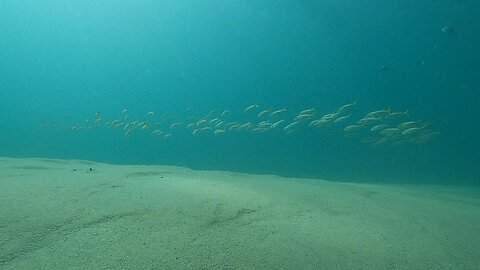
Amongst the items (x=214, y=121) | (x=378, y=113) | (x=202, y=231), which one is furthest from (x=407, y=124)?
(x=202, y=231)

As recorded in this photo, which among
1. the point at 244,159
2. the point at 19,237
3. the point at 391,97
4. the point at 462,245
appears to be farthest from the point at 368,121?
the point at 391,97

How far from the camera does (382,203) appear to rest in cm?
396

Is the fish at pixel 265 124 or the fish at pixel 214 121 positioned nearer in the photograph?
the fish at pixel 265 124

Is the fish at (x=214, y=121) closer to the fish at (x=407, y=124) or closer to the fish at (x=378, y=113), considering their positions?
→ the fish at (x=378, y=113)

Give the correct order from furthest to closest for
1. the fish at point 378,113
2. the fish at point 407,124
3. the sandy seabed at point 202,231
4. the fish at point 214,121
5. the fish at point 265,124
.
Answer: the fish at point 214,121 → the fish at point 265,124 → the fish at point 407,124 → the fish at point 378,113 → the sandy seabed at point 202,231

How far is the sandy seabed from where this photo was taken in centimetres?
196

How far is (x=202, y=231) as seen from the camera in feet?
7.59

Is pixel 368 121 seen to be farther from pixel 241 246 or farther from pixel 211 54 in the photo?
pixel 211 54

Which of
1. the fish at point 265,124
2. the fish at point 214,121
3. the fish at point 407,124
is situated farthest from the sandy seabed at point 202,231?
the fish at point 214,121

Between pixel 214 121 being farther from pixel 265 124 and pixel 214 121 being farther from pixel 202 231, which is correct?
pixel 202 231

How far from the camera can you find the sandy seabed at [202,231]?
196cm

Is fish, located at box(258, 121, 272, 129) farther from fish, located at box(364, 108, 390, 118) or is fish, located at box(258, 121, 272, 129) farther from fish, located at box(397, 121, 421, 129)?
fish, located at box(397, 121, 421, 129)

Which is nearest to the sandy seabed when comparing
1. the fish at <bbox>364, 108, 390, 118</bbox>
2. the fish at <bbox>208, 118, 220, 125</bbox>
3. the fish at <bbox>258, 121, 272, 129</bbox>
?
the fish at <bbox>364, 108, 390, 118</bbox>

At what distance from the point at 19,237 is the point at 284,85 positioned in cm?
6983
